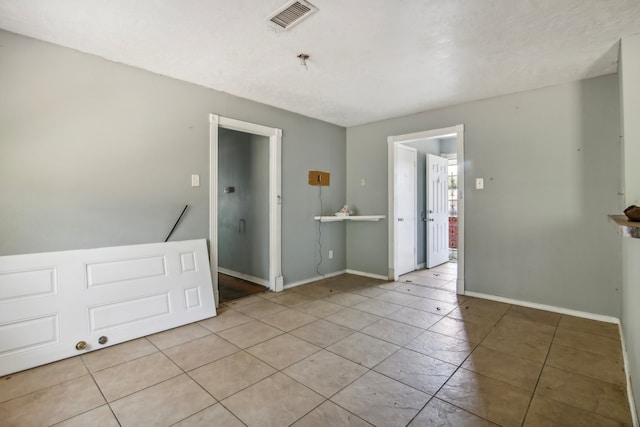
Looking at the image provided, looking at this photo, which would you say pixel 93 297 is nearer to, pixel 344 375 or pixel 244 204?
pixel 344 375

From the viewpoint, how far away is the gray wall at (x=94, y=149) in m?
2.31

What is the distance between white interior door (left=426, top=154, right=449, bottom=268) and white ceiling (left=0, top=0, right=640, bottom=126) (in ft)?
7.03

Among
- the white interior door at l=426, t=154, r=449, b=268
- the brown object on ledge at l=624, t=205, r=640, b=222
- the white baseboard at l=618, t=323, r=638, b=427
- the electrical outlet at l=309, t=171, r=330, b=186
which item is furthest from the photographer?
the white interior door at l=426, t=154, r=449, b=268

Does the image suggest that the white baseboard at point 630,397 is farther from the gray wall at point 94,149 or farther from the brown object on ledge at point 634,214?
the gray wall at point 94,149

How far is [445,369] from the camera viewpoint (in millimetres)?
2168

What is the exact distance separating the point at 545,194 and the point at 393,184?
73.6 inches

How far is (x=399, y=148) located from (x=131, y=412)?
4.30 meters

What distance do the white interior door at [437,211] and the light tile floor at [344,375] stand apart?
2.31m

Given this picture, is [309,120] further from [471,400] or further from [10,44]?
[471,400]

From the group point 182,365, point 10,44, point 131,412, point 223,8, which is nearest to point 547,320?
point 182,365

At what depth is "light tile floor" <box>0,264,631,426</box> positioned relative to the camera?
66.8 inches

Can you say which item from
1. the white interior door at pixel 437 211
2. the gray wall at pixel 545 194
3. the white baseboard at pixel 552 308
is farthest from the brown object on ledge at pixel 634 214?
the white interior door at pixel 437 211

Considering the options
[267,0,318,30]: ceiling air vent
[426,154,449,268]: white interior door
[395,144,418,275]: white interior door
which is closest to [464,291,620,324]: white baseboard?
[395,144,418,275]: white interior door

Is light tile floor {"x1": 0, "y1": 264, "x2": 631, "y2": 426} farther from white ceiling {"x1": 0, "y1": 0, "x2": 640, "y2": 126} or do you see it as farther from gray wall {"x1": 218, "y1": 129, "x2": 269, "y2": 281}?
white ceiling {"x1": 0, "y1": 0, "x2": 640, "y2": 126}
